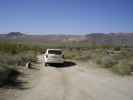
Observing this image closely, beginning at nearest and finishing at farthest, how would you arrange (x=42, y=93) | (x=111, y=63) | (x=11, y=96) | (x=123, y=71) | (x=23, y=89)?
(x=11, y=96), (x=42, y=93), (x=23, y=89), (x=123, y=71), (x=111, y=63)

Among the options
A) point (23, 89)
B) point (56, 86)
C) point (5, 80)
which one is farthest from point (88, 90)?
point (5, 80)

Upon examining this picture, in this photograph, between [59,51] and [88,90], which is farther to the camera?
[59,51]

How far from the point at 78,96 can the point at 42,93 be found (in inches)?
63.6

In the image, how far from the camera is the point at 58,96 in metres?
8.51

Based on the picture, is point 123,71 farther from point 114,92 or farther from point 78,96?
point 78,96

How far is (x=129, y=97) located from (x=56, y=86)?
370 centimetres

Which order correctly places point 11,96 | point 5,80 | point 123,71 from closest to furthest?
1. point 11,96
2. point 5,80
3. point 123,71

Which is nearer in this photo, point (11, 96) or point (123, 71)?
point (11, 96)

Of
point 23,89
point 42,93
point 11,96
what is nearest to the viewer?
point 11,96

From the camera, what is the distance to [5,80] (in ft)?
36.9

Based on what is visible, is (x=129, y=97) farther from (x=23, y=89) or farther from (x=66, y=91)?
(x=23, y=89)

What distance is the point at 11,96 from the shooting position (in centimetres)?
841

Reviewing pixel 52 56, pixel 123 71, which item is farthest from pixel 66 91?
pixel 52 56

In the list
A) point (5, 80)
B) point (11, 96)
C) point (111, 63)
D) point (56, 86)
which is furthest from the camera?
point (111, 63)
